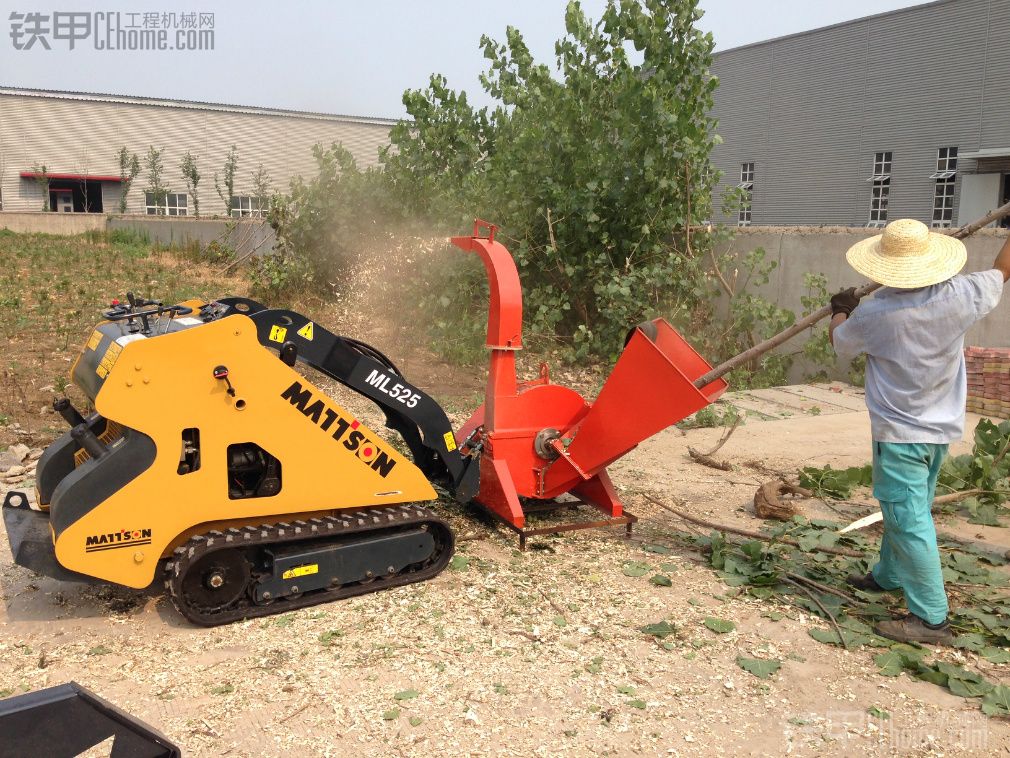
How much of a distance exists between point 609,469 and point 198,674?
3863 millimetres

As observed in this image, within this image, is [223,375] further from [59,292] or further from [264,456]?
[59,292]

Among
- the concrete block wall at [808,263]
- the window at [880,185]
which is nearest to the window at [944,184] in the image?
the window at [880,185]

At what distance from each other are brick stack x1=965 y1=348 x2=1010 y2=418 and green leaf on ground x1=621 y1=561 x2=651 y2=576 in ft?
18.1

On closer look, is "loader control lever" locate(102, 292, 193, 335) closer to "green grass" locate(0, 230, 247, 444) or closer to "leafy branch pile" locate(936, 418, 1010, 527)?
"green grass" locate(0, 230, 247, 444)

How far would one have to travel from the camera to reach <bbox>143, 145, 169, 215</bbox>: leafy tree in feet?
137

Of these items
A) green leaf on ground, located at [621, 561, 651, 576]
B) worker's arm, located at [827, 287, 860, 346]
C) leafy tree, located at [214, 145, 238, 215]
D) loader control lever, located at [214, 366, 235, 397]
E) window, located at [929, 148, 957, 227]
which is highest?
leafy tree, located at [214, 145, 238, 215]

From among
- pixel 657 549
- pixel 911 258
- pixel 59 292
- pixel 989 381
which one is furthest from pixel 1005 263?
pixel 59 292

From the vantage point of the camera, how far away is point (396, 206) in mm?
12070

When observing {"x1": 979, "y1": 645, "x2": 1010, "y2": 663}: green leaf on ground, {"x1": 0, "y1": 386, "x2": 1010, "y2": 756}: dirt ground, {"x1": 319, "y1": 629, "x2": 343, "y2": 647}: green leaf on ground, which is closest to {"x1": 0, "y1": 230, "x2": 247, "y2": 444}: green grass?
{"x1": 0, "y1": 386, "x2": 1010, "y2": 756}: dirt ground

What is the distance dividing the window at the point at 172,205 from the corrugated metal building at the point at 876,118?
26589mm

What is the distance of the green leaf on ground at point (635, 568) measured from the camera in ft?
15.8

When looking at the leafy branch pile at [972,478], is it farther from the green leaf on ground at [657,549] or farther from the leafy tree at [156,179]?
the leafy tree at [156,179]

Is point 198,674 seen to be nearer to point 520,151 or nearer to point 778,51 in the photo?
point 520,151

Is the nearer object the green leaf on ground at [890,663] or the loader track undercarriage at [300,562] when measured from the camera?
the green leaf on ground at [890,663]
